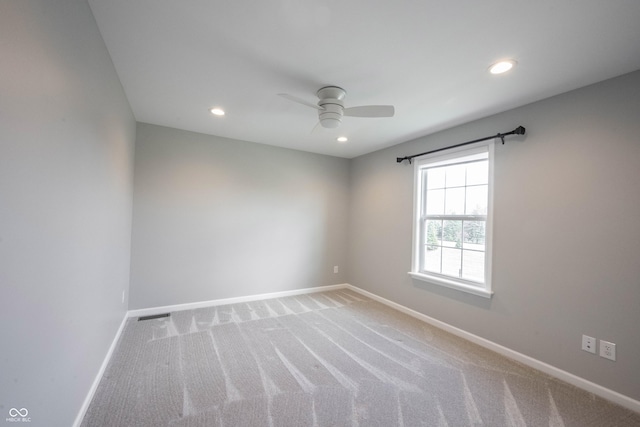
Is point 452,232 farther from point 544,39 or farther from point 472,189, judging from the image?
point 544,39

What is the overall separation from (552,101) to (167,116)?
4.02 m

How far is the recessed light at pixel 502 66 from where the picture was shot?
6.15 feet

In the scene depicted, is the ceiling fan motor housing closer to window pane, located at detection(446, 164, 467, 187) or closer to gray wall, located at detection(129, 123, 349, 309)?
window pane, located at detection(446, 164, 467, 187)

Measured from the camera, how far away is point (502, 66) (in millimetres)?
1928

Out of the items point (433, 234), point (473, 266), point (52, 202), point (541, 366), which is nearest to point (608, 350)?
point (541, 366)

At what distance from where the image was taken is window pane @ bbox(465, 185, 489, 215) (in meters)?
2.89

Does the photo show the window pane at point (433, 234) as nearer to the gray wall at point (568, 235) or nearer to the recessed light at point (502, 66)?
the gray wall at point (568, 235)

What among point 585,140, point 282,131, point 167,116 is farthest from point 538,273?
point 167,116

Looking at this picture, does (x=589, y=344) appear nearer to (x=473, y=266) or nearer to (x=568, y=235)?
(x=568, y=235)

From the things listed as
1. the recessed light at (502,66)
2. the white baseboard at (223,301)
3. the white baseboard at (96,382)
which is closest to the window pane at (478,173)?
the recessed light at (502,66)

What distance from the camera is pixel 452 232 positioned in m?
3.24

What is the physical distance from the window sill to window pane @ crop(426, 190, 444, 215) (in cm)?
85

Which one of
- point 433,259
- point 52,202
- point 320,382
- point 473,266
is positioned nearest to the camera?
point 52,202

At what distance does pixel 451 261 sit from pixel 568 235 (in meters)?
1.19
